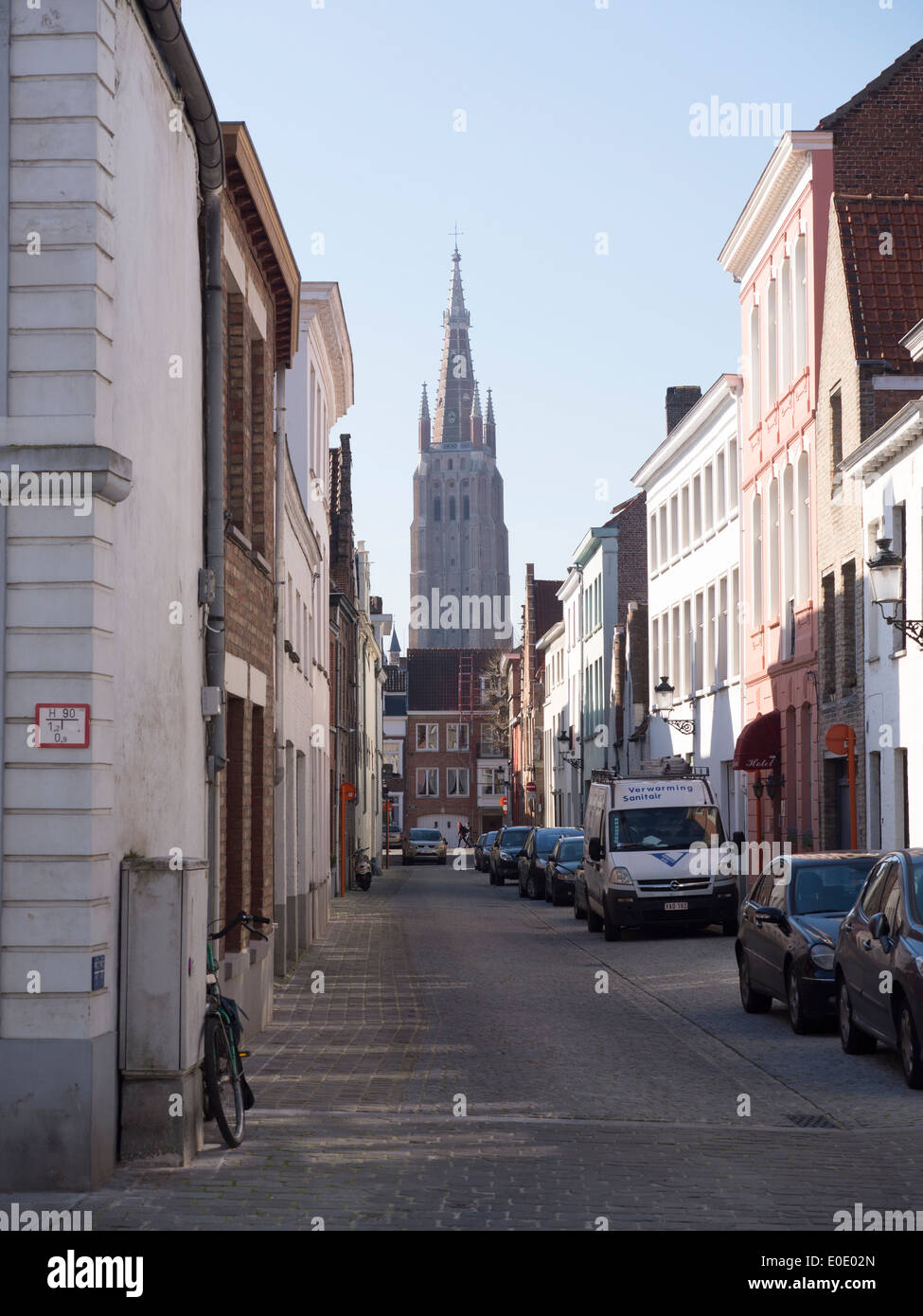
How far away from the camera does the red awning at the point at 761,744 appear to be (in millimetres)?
35156

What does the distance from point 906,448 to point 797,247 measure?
1035cm

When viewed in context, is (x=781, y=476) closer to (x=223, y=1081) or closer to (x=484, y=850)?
(x=223, y=1081)

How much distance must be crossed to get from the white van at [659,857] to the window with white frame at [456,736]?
83.2 metres

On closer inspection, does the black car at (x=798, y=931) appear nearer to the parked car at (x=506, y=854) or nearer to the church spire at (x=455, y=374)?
the parked car at (x=506, y=854)

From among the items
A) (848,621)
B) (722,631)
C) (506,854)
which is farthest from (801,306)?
(506,854)

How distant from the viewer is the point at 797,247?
34.0 metres

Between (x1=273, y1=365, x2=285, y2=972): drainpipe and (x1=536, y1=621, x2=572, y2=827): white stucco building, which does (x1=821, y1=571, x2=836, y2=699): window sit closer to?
(x1=273, y1=365, x2=285, y2=972): drainpipe

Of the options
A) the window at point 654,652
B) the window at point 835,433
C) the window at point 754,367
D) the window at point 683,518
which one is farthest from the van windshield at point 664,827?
the window at point 654,652

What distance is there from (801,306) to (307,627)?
1167 centimetres

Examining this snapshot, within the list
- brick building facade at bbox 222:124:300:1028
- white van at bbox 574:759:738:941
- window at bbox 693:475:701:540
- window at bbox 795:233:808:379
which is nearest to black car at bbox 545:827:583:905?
window at bbox 693:475:701:540

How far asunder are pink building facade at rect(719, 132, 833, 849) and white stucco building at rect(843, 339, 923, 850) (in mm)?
4378

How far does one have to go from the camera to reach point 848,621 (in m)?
29.2

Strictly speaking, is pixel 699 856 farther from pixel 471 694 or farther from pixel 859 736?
pixel 471 694

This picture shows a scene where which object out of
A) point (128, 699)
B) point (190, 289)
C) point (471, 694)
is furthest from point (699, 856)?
point (471, 694)
